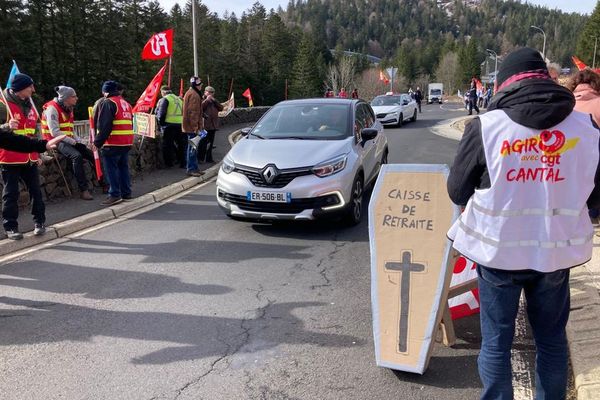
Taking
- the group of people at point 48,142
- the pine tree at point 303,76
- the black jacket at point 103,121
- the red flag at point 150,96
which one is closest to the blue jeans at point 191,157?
the red flag at point 150,96

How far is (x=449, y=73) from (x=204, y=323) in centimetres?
14132

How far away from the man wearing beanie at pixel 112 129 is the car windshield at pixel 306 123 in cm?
205

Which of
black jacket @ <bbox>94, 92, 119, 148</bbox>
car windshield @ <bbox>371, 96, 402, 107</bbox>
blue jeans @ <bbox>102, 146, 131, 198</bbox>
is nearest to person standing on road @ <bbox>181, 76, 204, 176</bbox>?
blue jeans @ <bbox>102, 146, 131, 198</bbox>

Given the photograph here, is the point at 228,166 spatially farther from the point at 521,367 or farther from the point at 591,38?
the point at 591,38

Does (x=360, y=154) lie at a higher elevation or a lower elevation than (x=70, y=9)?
lower

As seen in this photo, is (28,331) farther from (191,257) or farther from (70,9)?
(70,9)

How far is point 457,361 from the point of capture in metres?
3.77

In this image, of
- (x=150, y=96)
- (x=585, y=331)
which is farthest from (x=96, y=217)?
(x=585, y=331)

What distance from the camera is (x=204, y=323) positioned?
446cm

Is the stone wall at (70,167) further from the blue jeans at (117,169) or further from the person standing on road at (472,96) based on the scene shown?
the person standing on road at (472,96)

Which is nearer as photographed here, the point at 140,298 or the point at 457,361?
the point at 457,361

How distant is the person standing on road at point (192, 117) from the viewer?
11008 millimetres

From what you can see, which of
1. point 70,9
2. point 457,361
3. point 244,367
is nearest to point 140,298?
point 244,367

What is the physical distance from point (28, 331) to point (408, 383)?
303 cm
